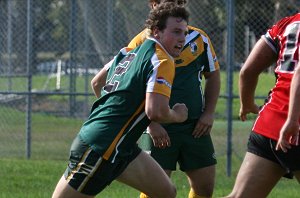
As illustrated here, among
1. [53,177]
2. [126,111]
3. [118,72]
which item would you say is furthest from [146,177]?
[53,177]

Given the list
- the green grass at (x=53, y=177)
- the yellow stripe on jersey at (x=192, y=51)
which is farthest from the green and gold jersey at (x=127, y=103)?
the green grass at (x=53, y=177)

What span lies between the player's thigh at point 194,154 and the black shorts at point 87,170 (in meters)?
1.40

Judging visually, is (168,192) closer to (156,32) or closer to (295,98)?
(156,32)

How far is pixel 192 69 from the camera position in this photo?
24.4 feet

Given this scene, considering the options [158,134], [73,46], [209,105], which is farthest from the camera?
[73,46]

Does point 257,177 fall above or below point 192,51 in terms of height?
below

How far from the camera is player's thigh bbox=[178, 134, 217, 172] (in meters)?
7.46

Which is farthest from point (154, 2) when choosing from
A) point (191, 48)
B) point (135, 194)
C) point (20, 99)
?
point (20, 99)

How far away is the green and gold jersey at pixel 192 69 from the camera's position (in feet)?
24.3

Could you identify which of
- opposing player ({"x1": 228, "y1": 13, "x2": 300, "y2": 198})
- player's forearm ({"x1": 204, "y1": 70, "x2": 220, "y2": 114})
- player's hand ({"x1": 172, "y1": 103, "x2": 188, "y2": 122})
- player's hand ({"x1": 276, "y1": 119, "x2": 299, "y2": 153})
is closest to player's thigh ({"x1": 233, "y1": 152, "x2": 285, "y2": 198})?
opposing player ({"x1": 228, "y1": 13, "x2": 300, "y2": 198})

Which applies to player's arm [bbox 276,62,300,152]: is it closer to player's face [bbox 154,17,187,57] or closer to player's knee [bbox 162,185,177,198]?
player's face [bbox 154,17,187,57]

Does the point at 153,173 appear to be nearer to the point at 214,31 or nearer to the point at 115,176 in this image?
the point at 115,176

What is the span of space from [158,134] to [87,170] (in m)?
1.01

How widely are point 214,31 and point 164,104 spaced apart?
450 inches
